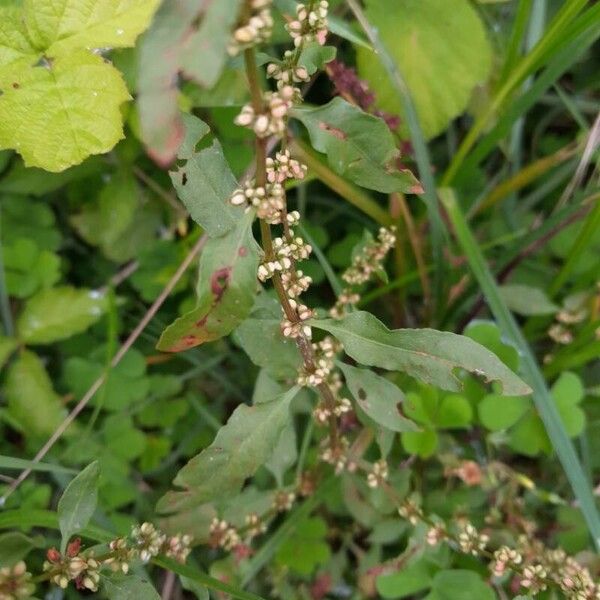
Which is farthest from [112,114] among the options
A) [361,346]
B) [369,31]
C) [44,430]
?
[44,430]

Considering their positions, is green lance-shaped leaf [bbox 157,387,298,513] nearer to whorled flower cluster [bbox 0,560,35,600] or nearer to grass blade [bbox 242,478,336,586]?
whorled flower cluster [bbox 0,560,35,600]

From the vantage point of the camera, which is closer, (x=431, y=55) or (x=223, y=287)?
(x=223, y=287)

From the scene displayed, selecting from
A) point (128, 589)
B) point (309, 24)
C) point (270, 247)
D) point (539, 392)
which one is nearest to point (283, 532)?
point (128, 589)

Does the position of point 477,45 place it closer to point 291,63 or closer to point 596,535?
point 291,63

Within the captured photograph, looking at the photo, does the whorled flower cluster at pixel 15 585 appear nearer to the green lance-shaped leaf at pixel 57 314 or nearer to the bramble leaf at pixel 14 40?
the green lance-shaped leaf at pixel 57 314

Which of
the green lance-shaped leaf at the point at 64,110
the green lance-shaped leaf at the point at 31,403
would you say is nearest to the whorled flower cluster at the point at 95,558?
the green lance-shaped leaf at the point at 31,403

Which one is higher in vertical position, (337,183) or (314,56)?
(314,56)

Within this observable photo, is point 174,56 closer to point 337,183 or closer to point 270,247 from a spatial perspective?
point 270,247
